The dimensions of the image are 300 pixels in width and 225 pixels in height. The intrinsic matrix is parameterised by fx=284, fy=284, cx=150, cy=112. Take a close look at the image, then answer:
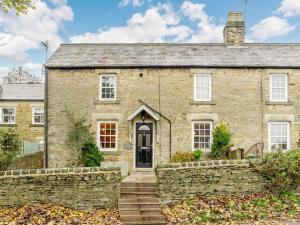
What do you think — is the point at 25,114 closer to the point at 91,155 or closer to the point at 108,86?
the point at 108,86

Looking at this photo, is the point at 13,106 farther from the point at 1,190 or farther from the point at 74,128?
the point at 1,190

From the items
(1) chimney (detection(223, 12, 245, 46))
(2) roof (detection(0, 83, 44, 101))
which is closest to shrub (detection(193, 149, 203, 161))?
(1) chimney (detection(223, 12, 245, 46))

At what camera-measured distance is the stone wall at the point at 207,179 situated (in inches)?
413

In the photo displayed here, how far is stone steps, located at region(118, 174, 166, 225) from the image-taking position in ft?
30.5

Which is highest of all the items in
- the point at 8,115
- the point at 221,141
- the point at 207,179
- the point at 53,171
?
the point at 8,115

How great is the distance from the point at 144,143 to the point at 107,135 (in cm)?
219

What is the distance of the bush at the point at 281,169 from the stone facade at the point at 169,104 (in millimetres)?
5540

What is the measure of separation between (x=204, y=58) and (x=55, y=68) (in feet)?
29.1

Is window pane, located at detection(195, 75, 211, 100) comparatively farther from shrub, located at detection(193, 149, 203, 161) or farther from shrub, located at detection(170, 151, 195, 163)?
shrub, located at detection(170, 151, 195, 163)

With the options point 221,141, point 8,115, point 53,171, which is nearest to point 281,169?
point 221,141

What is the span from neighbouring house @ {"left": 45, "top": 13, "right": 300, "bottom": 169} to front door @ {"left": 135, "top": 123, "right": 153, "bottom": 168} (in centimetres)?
6

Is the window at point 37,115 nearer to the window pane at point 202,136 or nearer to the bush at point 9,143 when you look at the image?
the bush at point 9,143

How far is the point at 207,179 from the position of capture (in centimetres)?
1063

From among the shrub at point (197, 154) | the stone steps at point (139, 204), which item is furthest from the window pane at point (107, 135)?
the stone steps at point (139, 204)
